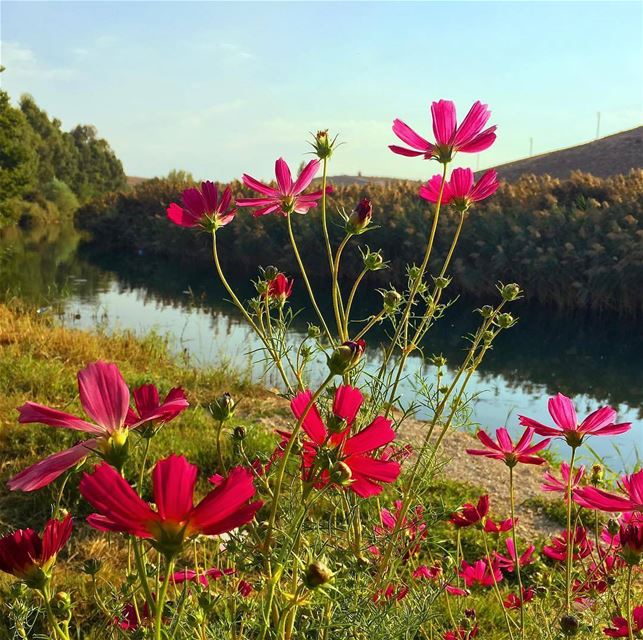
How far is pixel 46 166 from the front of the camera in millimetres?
Answer: 37156

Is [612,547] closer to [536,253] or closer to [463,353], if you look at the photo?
[463,353]

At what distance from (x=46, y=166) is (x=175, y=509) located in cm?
4024

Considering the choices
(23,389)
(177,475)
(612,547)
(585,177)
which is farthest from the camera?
(585,177)

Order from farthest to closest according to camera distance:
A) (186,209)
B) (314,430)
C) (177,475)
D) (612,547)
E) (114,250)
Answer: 1. (114,250)
2. (612,547)
3. (186,209)
4. (314,430)
5. (177,475)

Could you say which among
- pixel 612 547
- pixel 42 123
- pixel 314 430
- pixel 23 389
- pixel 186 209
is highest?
pixel 42 123

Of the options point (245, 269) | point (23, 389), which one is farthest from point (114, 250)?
point (23, 389)

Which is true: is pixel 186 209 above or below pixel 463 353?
above

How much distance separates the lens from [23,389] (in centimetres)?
416

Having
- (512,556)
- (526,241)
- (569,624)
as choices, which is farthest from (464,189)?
(526,241)

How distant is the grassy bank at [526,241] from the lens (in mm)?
9047

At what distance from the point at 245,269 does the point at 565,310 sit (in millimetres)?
6688

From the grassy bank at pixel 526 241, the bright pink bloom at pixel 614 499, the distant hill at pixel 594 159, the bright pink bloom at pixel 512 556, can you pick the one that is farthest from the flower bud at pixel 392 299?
the distant hill at pixel 594 159

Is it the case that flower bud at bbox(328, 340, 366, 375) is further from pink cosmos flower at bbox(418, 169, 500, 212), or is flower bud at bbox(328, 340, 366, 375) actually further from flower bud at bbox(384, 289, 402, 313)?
pink cosmos flower at bbox(418, 169, 500, 212)

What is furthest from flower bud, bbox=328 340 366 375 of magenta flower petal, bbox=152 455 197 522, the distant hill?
the distant hill
